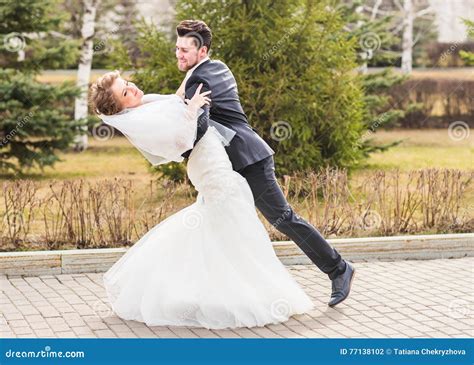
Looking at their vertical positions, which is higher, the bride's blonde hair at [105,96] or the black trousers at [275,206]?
the bride's blonde hair at [105,96]

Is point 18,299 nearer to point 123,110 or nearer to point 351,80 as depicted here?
point 123,110

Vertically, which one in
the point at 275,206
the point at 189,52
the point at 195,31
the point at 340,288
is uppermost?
the point at 195,31

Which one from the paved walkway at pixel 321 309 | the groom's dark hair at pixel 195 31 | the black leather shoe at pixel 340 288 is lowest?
the paved walkway at pixel 321 309

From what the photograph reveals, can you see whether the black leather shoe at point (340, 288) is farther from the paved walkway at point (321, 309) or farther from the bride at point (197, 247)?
the bride at point (197, 247)

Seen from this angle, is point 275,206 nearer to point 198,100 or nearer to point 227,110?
point 227,110

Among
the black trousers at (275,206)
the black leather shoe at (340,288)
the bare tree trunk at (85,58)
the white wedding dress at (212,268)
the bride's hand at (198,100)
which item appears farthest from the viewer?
the bare tree trunk at (85,58)

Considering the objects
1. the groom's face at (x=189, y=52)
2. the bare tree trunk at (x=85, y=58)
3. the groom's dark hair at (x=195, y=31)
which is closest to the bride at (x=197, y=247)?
the groom's face at (x=189, y=52)

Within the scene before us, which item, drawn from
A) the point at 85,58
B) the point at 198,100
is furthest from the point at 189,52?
the point at 85,58

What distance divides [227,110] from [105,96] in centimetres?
85

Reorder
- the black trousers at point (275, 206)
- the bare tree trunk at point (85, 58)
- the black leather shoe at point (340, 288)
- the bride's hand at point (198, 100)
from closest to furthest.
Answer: the bride's hand at point (198, 100) < the black trousers at point (275, 206) < the black leather shoe at point (340, 288) < the bare tree trunk at point (85, 58)

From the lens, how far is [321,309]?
6.05 m

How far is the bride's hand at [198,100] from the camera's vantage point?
18.0ft

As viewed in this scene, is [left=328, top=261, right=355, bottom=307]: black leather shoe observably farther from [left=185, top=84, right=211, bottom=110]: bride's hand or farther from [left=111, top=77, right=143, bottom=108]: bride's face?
[left=111, top=77, right=143, bottom=108]: bride's face

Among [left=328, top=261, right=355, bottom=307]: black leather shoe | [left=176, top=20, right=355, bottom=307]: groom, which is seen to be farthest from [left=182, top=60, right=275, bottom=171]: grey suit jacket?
[left=328, top=261, right=355, bottom=307]: black leather shoe
